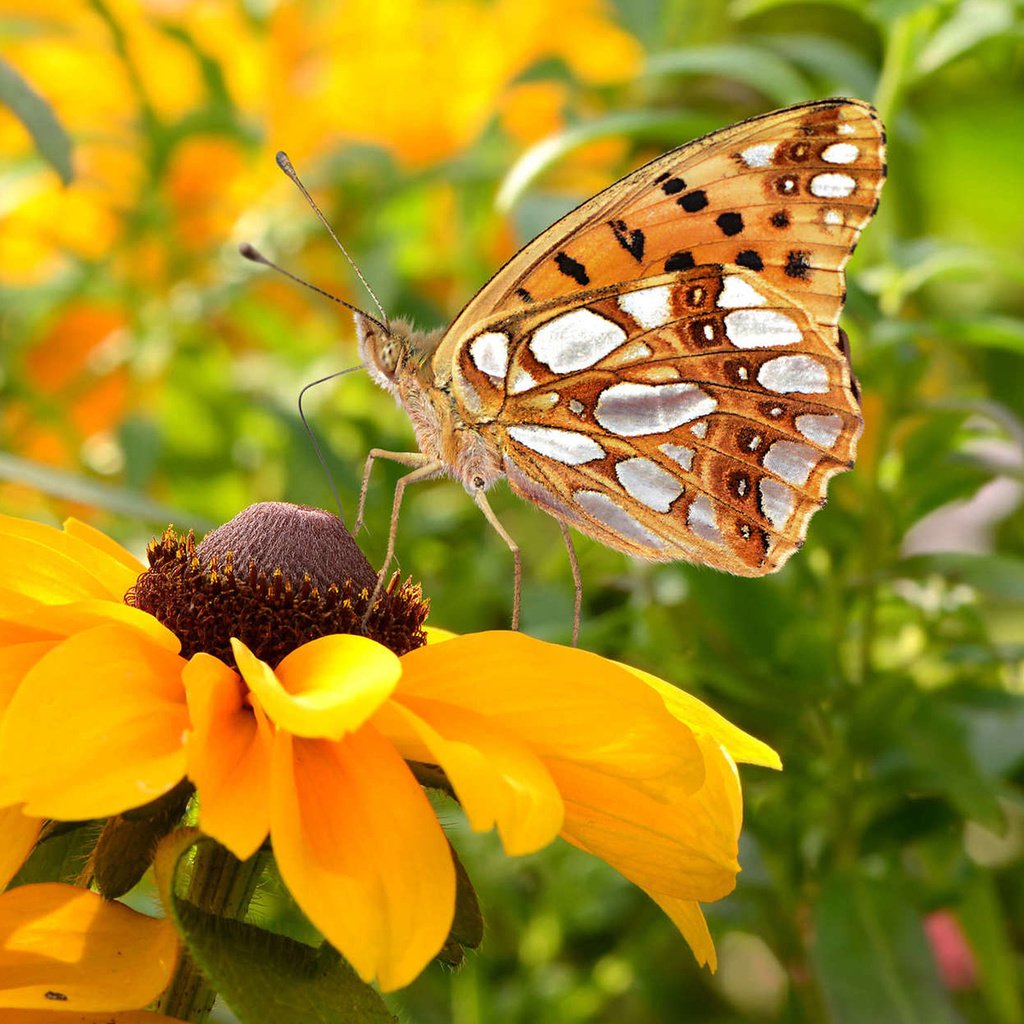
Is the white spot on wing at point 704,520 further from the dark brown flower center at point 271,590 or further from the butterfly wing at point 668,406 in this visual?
the dark brown flower center at point 271,590

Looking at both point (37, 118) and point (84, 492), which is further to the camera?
point (84, 492)

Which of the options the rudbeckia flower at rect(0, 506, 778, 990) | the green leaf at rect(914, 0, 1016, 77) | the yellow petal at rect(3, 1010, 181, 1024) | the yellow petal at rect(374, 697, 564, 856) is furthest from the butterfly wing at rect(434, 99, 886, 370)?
the yellow petal at rect(3, 1010, 181, 1024)

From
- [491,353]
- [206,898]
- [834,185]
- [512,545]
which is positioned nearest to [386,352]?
[491,353]

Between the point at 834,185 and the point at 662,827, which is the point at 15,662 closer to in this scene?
the point at 662,827

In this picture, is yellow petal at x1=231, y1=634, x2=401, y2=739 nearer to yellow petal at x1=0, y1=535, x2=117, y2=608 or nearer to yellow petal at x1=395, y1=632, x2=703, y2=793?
yellow petal at x1=395, y1=632, x2=703, y2=793

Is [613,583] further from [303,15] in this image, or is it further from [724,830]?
[303,15]

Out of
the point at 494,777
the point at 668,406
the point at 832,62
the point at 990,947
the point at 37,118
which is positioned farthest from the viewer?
the point at 832,62
